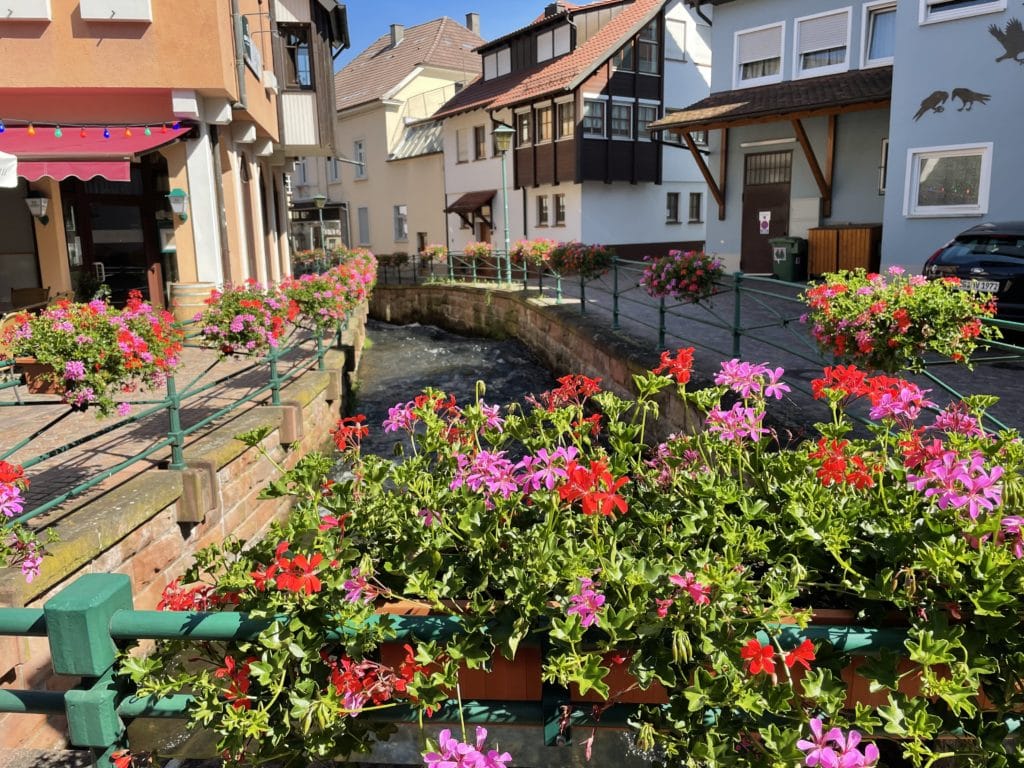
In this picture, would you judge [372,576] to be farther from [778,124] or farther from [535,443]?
[778,124]

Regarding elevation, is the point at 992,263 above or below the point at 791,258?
above

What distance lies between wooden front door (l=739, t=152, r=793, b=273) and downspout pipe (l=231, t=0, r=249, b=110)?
1153cm

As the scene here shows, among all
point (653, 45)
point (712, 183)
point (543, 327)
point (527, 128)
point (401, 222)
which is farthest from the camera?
point (401, 222)

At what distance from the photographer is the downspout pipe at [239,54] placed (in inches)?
504

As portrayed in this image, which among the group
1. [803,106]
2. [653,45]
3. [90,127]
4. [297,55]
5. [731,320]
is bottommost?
[731,320]

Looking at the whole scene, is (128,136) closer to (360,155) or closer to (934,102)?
(934,102)

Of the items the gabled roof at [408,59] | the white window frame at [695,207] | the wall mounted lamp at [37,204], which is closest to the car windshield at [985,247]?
the wall mounted lamp at [37,204]

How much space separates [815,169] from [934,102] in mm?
3304

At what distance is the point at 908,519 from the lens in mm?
1844

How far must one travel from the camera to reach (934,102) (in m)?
13.9

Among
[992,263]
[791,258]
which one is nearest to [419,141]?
[791,258]

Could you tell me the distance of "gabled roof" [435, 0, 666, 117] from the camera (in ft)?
85.4

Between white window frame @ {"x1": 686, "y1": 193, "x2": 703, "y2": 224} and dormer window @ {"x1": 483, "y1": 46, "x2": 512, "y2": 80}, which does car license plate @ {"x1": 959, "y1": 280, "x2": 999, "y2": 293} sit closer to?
white window frame @ {"x1": 686, "y1": 193, "x2": 703, "y2": 224}

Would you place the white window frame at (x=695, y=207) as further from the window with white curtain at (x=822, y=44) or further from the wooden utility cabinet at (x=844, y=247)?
the wooden utility cabinet at (x=844, y=247)
